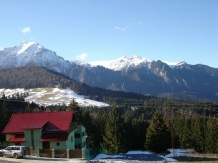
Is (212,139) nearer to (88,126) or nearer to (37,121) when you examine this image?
(88,126)

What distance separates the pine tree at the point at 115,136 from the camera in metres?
74.1

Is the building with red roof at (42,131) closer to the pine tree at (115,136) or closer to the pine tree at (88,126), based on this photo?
the pine tree at (115,136)

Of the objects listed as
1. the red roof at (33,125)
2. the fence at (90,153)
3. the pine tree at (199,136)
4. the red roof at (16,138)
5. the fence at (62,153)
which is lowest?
the pine tree at (199,136)

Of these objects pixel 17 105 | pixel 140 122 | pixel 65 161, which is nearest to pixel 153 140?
pixel 140 122

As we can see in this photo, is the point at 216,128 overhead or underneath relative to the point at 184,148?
overhead

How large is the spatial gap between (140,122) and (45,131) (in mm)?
59473

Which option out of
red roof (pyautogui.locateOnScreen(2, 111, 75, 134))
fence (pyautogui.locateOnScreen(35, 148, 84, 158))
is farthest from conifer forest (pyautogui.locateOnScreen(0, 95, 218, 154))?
fence (pyautogui.locateOnScreen(35, 148, 84, 158))

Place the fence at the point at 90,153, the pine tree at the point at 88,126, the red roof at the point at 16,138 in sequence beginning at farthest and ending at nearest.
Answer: the pine tree at the point at 88,126 → the red roof at the point at 16,138 → the fence at the point at 90,153

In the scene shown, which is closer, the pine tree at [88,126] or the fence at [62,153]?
the fence at [62,153]

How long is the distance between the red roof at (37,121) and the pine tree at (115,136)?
21467mm

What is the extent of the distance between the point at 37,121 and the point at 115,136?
1035 inches

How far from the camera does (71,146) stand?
54312 mm

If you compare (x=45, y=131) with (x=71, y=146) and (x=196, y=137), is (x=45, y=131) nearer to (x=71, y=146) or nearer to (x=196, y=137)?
(x=71, y=146)

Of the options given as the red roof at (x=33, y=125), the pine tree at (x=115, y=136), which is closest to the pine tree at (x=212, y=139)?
the pine tree at (x=115, y=136)
